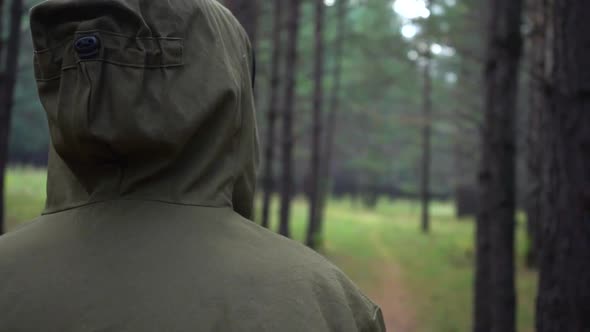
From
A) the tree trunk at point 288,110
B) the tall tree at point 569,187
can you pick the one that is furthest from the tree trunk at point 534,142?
the tall tree at point 569,187

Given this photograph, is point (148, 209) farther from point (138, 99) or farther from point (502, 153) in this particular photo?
point (502, 153)

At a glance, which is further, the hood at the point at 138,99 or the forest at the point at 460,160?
the forest at the point at 460,160

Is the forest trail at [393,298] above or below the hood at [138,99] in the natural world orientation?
below

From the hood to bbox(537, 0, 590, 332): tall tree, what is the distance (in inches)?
140

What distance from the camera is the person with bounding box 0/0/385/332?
4.31ft

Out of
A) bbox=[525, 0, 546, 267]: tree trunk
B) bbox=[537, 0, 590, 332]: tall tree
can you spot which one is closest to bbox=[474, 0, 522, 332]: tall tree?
bbox=[537, 0, 590, 332]: tall tree

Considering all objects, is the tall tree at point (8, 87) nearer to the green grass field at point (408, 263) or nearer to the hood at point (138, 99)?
the green grass field at point (408, 263)

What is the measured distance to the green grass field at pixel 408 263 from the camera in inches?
456

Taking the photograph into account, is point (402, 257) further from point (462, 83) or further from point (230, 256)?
point (230, 256)

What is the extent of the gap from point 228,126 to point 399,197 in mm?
51739

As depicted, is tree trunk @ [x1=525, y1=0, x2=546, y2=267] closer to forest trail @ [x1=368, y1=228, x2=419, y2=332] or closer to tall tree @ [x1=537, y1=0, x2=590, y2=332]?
forest trail @ [x1=368, y1=228, x2=419, y2=332]

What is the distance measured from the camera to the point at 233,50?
1.68 m

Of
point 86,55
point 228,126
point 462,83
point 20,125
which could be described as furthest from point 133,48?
point 20,125

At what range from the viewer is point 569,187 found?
4.32m
